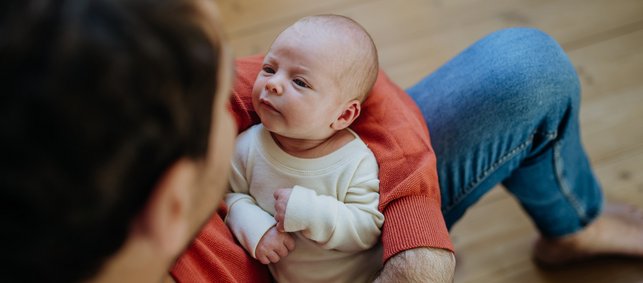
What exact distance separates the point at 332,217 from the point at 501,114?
31 centimetres

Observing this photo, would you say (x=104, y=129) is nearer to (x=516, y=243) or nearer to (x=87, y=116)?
(x=87, y=116)

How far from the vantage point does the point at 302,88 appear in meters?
0.86

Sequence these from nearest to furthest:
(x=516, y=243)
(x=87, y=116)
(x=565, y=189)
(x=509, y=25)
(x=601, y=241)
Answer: (x=87, y=116) → (x=565, y=189) → (x=601, y=241) → (x=516, y=243) → (x=509, y=25)

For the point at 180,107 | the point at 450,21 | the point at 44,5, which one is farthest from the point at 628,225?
the point at 44,5

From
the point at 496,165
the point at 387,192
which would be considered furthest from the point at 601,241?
the point at 387,192

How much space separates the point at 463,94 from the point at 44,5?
2.16 ft

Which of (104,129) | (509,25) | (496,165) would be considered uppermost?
(104,129)

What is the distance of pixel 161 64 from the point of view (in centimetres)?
46

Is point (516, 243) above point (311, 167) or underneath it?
A: underneath

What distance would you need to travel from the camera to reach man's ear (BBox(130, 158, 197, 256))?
51cm

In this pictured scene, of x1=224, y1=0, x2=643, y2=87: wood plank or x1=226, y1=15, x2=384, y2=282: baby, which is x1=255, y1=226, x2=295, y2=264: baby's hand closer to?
x1=226, y1=15, x2=384, y2=282: baby

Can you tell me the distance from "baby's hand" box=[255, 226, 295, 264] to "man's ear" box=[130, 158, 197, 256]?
27cm

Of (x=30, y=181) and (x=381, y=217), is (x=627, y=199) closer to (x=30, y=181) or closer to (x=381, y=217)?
(x=381, y=217)

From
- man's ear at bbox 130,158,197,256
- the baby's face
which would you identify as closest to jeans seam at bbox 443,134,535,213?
the baby's face
